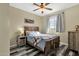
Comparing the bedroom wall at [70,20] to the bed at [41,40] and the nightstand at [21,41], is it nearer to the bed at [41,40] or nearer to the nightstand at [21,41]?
the bed at [41,40]

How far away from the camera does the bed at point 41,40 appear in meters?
2.53

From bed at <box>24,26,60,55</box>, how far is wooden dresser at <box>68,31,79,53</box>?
1.38 ft

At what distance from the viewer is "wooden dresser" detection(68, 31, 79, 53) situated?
8.90 ft

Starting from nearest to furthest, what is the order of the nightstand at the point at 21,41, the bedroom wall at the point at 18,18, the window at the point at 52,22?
the bedroom wall at the point at 18,18, the nightstand at the point at 21,41, the window at the point at 52,22

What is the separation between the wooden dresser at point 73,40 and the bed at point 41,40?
422 millimetres

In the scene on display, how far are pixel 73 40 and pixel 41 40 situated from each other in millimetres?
1114

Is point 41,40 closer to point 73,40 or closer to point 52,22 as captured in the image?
point 52,22

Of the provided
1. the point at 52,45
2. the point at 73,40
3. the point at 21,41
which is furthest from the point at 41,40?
the point at 73,40

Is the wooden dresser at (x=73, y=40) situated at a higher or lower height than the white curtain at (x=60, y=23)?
lower

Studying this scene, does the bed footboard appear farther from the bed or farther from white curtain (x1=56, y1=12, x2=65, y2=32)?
white curtain (x1=56, y1=12, x2=65, y2=32)

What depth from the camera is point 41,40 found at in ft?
8.46

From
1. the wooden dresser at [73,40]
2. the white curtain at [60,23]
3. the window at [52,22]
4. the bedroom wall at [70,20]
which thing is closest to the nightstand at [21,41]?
the bedroom wall at [70,20]

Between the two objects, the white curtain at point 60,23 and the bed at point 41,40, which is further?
the white curtain at point 60,23

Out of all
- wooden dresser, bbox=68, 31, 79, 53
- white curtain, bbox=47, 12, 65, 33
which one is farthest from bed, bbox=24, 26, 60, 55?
wooden dresser, bbox=68, 31, 79, 53
